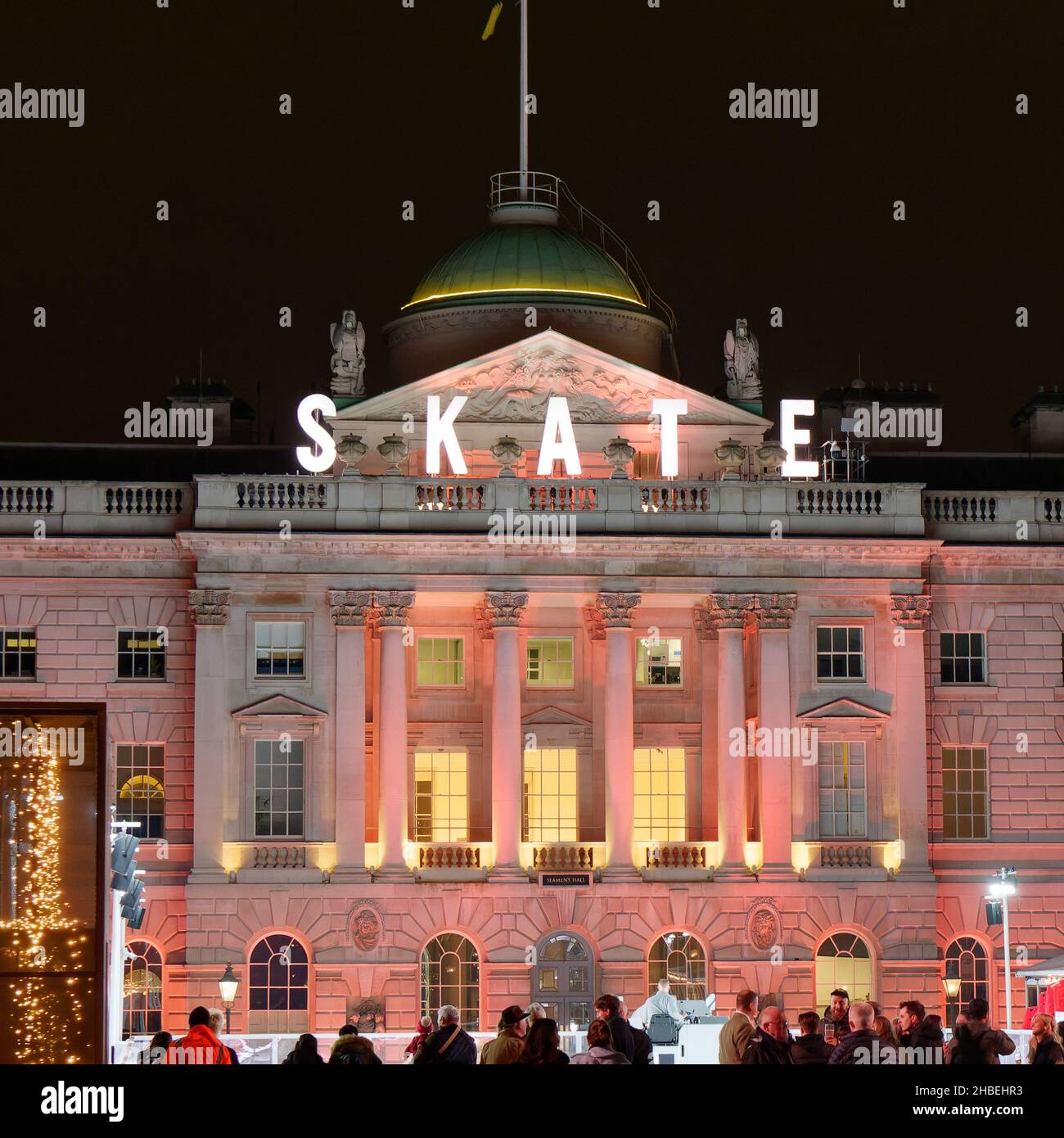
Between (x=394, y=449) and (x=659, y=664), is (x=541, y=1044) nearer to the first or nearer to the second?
(x=394, y=449)

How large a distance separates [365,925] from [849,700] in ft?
48.0

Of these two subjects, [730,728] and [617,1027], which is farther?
[730,728]

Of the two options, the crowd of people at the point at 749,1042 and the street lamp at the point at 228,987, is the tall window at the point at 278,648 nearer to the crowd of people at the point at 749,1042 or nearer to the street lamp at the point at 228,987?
the street lamp at the point at 228,987

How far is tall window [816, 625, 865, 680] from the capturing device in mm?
71938

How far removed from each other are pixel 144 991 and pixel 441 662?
488 inches

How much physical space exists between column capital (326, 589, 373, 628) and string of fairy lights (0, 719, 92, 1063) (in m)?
43.7

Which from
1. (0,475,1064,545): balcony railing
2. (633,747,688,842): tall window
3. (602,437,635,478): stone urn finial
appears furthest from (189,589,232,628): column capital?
(633,747,688,842): tall window

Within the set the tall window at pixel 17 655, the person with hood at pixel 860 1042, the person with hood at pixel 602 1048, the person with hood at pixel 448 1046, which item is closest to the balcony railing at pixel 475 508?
the tall window at pixel 17 655

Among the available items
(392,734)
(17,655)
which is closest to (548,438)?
(392,734)

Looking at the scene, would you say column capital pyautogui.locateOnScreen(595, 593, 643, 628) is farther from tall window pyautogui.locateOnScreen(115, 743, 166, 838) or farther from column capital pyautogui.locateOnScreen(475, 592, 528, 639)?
tall window pyautogui.locateOnScreen(115, 743, 166, 838)

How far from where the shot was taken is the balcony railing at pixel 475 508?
233 feet

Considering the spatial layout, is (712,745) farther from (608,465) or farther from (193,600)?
(193,600)

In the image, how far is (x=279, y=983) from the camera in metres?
68.8

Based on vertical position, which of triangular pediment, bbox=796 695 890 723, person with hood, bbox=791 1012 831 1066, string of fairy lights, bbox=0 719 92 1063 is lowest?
person with hood, bbox=791 1012 831 1066
